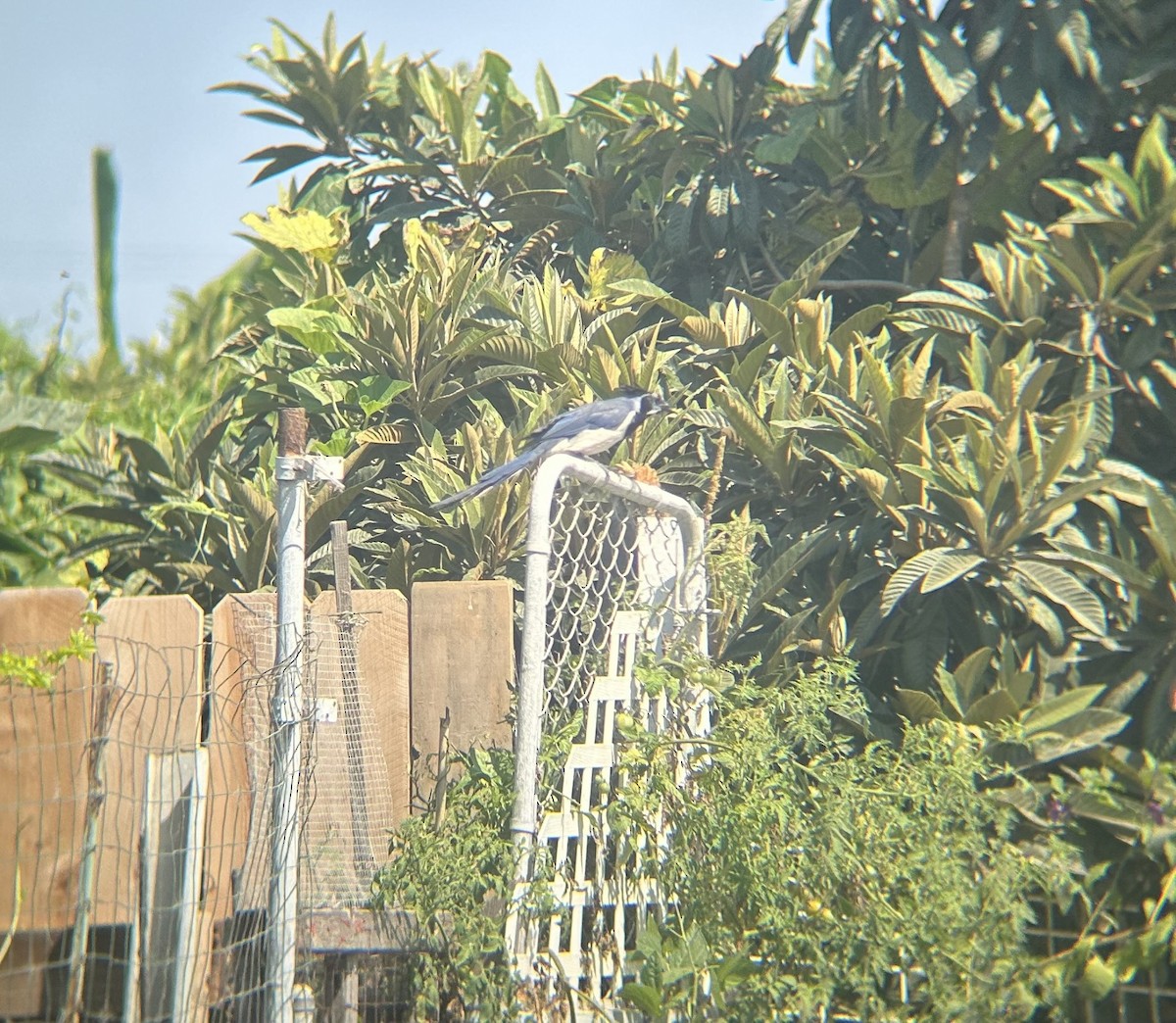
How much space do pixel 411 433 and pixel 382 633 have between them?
1079 mm

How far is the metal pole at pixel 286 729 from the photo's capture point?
2002mm

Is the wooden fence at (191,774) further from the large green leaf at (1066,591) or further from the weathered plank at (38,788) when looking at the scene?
the large green leaf at (1066,591)

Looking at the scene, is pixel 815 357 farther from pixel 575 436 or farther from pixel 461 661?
pixel 461 661

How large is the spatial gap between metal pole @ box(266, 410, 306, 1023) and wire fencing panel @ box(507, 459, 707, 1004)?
0.42m

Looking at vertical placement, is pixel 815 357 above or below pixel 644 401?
above

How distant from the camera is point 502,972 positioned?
2117mm

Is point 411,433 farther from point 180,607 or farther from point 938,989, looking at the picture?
point 938,989

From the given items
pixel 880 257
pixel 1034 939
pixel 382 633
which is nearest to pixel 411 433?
pixel 382 633

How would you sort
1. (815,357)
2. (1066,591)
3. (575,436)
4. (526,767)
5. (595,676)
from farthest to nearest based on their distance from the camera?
(815,357) < (1066,591) < (575,436) < (595,676) < (526,767)

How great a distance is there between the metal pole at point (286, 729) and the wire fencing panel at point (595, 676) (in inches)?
16.5

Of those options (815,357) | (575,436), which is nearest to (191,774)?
(575,436)

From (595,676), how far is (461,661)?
559 millimetres

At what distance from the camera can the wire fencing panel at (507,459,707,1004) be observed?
222 cm

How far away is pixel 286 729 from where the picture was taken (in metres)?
2.02
